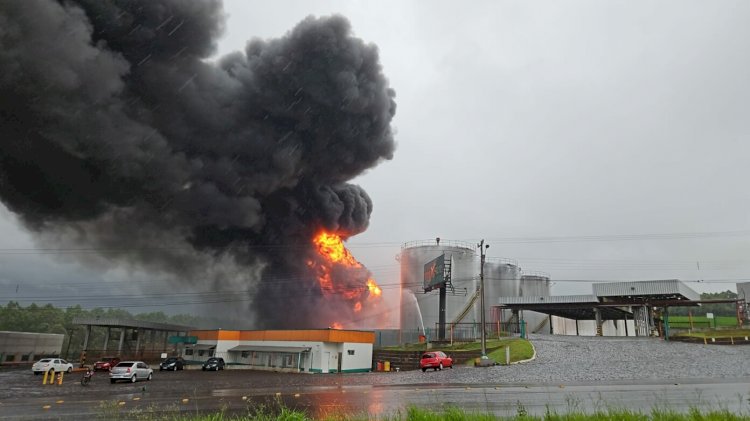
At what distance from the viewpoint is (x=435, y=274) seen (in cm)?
5109

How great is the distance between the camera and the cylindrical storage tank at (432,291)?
6234 cm

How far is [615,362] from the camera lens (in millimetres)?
31125

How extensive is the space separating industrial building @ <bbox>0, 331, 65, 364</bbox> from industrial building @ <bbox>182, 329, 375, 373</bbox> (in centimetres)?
2041

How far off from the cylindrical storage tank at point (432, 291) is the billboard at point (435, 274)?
805 centimetres

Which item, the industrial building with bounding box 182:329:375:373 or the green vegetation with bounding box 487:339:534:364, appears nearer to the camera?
the green vegetation with bounding box 487:339:534:364

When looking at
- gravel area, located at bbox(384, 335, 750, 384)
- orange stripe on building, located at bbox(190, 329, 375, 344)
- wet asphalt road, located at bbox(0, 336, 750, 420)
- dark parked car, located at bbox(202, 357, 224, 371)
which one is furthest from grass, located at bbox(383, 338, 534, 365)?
dark parked car, located at bbox(202, 357, 224, 371)

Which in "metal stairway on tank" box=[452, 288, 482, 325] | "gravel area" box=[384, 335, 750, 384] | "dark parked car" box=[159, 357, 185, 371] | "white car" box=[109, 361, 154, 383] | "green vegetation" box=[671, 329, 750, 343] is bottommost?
"dark parked car" box=[159, 357, 185, 371]

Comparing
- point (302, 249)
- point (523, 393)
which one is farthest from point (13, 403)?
point (302, 249)

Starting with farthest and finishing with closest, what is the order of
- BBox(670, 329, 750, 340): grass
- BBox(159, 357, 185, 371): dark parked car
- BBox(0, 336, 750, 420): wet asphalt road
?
BBox(159, 357, 185, 371): dark parked car, BBox(670, 329, 750, 340): grass, BBox(0, 336, 750, 420): wet asphalt road

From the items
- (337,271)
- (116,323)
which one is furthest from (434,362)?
(116,323)

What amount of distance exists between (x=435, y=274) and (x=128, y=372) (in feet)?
101

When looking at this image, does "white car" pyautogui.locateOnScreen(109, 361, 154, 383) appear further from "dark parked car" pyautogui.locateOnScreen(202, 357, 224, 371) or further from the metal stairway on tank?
the metal stairway on tank

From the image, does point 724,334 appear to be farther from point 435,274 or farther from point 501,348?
point 435,274

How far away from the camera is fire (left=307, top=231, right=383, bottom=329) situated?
5634 centimetres
